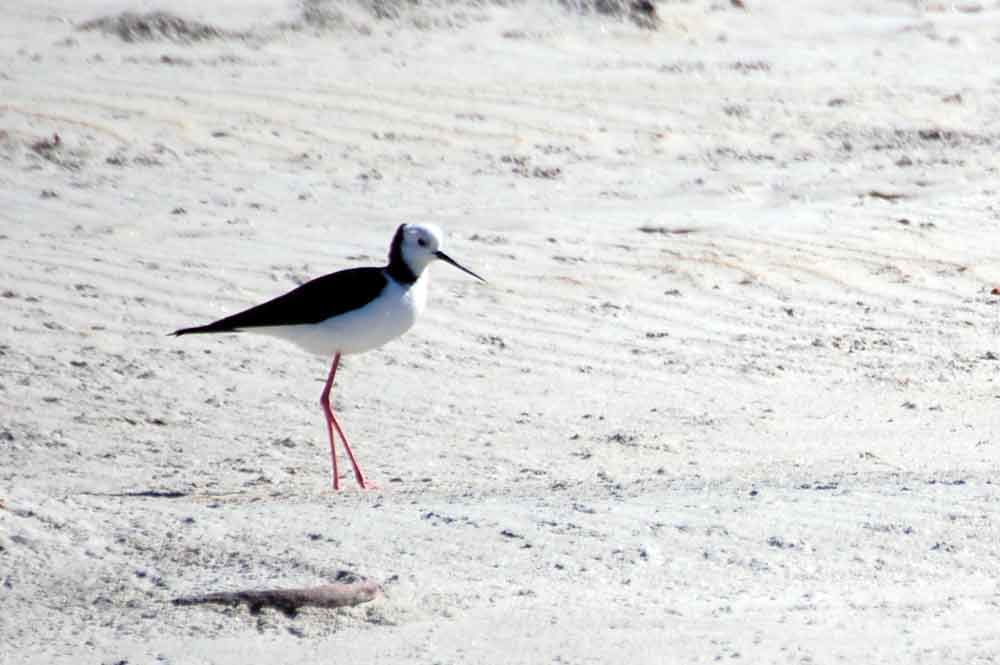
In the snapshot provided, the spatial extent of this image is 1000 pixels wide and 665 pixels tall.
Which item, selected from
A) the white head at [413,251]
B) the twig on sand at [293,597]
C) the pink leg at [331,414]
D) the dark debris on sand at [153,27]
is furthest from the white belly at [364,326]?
the dark debris on sand at [153,27]

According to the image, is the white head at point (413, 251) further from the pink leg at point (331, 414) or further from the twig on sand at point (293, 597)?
the twig on sand at point (293, 597)

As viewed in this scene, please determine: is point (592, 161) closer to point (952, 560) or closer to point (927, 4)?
point (927, 4)

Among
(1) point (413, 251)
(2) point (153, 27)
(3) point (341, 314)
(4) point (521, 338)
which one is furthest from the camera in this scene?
(2) point (153, 27)

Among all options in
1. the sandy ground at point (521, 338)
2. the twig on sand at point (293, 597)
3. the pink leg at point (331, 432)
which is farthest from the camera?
the pink leg at point (331, 432)

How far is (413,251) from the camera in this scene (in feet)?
27.0

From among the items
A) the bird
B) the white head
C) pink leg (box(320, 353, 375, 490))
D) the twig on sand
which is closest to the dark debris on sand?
pink leg (box(320, 353, 375, 490))

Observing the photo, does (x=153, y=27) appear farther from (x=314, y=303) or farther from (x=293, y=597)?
(x=293, y=597)

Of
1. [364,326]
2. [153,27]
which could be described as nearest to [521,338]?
[364,326]

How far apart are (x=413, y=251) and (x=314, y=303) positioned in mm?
507

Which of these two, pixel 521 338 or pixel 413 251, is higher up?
pixel 413 251

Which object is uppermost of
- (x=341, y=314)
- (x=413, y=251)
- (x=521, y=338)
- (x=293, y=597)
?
(x=413, y=251)

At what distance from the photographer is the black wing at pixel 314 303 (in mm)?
7930

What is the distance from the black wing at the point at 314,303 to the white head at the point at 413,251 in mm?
158

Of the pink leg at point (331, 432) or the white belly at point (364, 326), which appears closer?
the pink leg at point (331, 432)
